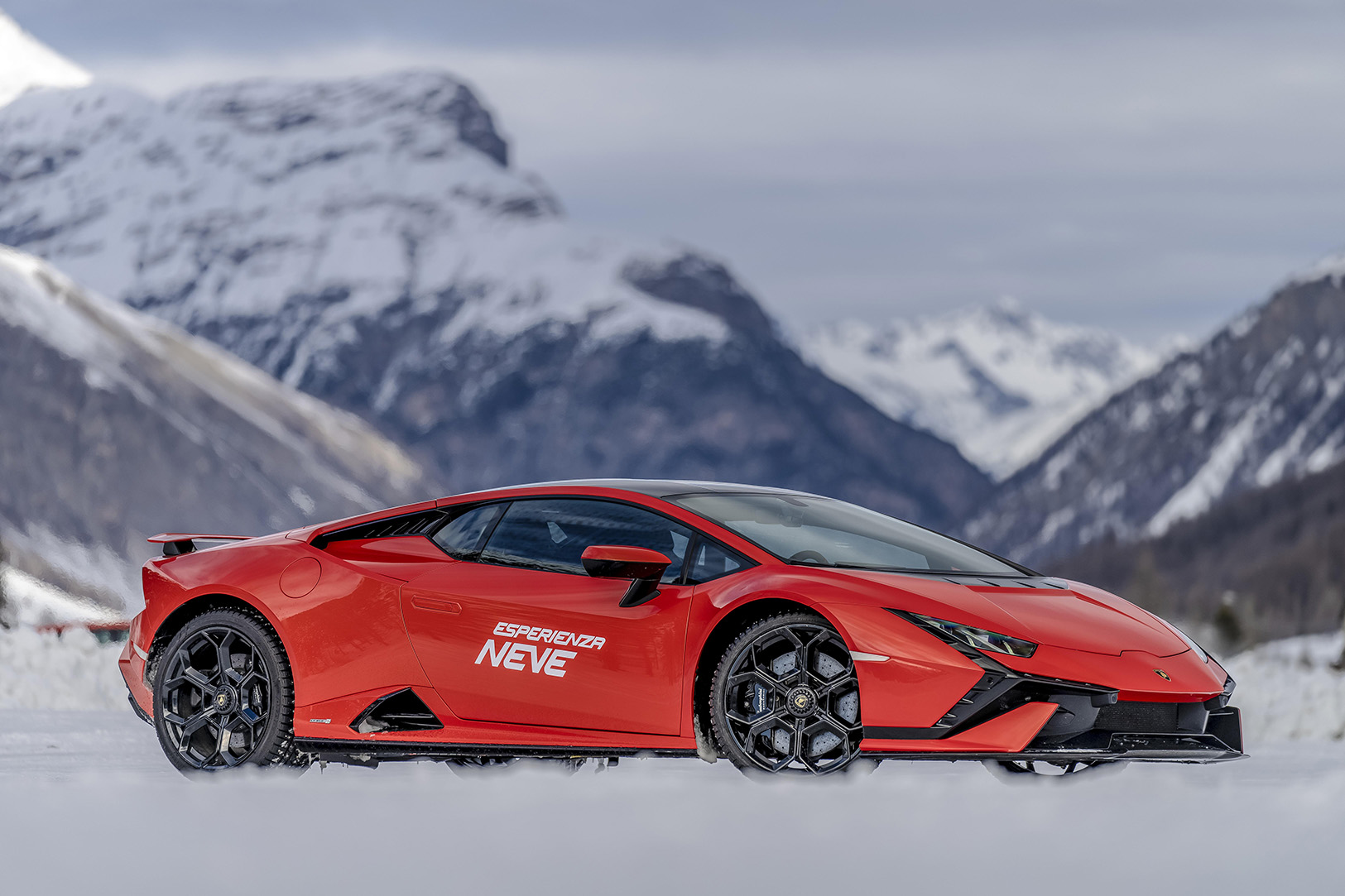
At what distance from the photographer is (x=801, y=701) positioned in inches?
229

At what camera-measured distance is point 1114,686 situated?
577 cm

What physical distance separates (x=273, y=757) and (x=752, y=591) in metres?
1.99

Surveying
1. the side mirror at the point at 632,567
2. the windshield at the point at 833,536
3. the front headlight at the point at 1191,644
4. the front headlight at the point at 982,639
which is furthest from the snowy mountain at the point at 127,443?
the front headlight at the point at 982,639

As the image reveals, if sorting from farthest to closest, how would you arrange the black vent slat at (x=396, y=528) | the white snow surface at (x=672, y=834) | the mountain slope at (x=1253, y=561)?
1. the mountain slope at (x=1253, y=561)
2. the black vent slat at (x=396, y=528)
3. the white snow surface at (x=672, y=834)

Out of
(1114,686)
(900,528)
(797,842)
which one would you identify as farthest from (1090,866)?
(900,528)

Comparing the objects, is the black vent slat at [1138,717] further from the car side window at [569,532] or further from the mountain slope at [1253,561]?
the mountain slope at [1253,561]

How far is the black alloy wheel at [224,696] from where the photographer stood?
6.61 m

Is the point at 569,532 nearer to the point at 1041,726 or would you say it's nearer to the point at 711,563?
the point at 711,563

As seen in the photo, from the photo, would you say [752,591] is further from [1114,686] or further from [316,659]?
[316,659]

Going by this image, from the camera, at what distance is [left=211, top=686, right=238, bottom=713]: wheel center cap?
6.71 metres

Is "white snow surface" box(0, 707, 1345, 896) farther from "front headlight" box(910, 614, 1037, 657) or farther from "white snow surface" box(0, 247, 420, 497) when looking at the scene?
"white snow surface" box(0, 247, 420, 497)

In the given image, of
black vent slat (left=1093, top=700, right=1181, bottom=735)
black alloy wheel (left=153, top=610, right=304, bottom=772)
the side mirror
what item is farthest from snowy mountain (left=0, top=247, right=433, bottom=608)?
black vent slat (left=1093, top=700, right=1181, bottom=735)

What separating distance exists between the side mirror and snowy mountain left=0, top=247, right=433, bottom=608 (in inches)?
4902

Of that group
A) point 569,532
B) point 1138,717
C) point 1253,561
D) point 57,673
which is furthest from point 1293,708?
point 1253,561
